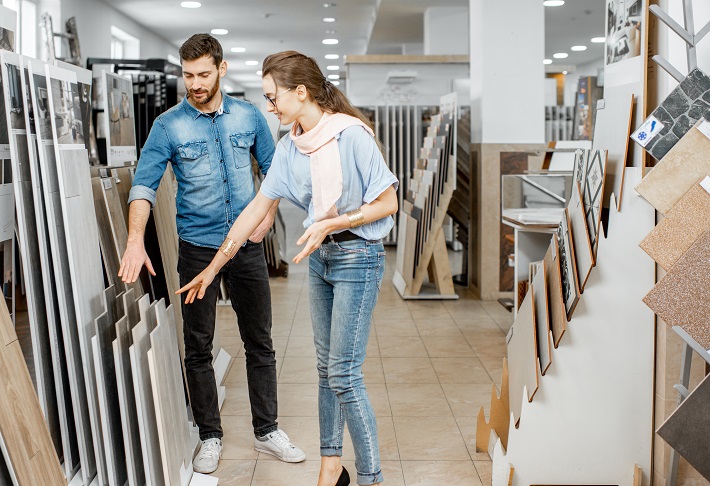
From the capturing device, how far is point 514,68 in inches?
256

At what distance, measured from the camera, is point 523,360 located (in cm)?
294

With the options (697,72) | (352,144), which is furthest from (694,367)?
(352,144)

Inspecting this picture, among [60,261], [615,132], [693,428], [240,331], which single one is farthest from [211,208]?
[693,428]

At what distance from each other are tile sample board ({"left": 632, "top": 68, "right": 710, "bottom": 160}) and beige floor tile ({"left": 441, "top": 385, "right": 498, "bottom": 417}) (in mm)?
1774

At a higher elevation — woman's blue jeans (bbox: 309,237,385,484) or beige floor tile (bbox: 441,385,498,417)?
woman's blue jeans (bbox: 309,237,385,484)

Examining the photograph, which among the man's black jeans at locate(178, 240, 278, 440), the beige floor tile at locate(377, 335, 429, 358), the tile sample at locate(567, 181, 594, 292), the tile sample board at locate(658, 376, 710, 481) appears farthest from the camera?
the beige floor tile at locate(377, 335, 429, 358)

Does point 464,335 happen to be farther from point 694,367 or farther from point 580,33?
point 580,33

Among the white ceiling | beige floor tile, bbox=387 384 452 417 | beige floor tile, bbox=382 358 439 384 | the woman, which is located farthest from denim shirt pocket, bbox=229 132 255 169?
the white ceiling

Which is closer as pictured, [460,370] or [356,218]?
[356,218]

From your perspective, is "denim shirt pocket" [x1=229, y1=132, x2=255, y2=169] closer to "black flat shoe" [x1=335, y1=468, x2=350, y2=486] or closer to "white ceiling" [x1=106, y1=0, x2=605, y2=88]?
"black flat shoe" [x1=335, y1=468, x2=350, y2=486]

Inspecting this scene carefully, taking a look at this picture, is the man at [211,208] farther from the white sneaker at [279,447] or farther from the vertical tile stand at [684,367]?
the vertical tile stand at [684,367]

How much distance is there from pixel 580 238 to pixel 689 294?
653mm

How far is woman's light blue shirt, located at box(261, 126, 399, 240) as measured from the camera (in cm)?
246

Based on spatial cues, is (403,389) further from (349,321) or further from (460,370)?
(349,321)
